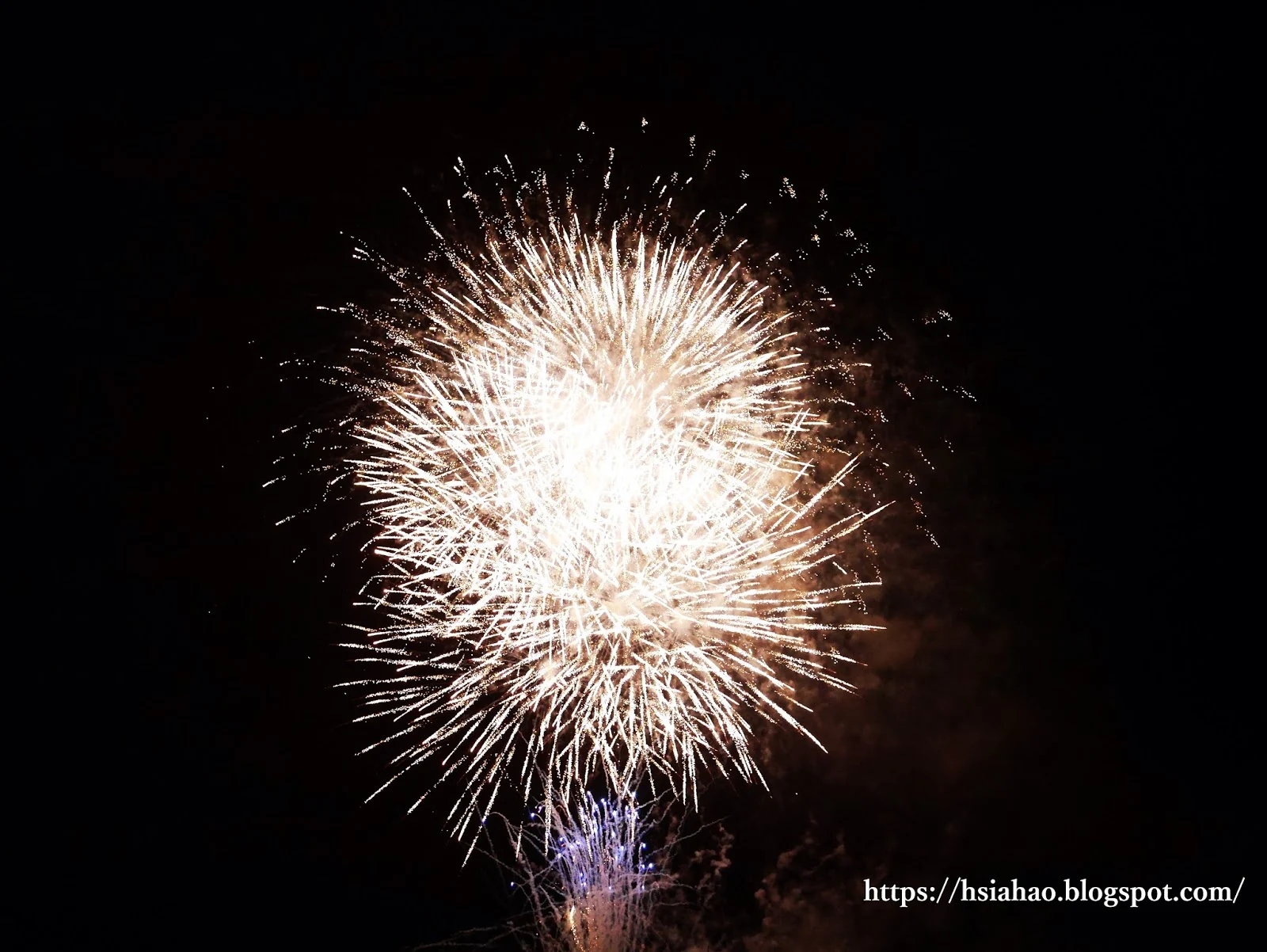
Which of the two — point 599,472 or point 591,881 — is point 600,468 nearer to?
point 599,472

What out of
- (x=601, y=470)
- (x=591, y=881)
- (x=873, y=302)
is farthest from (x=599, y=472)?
(x=591, y=881)

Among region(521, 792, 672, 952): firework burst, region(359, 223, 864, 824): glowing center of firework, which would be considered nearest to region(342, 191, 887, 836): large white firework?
region(359, 223, 864, 824): glowing center of firework

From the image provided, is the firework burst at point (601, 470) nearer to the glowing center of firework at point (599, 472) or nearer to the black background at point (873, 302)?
the glowing center of firework at point (599, 472)

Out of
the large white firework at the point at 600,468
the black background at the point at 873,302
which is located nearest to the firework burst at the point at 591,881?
the large white firework at the point at 600,468

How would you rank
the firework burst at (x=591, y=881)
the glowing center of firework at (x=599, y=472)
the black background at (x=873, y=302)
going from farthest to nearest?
the firework burst at (x=591, y=881)
the black background at (x=873, y=302)
the glowing center of firework at (x=599, y=472)

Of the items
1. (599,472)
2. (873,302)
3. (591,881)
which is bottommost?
(591,881)

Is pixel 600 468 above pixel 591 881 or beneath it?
above

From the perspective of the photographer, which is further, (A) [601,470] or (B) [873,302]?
(B) [873,302]
